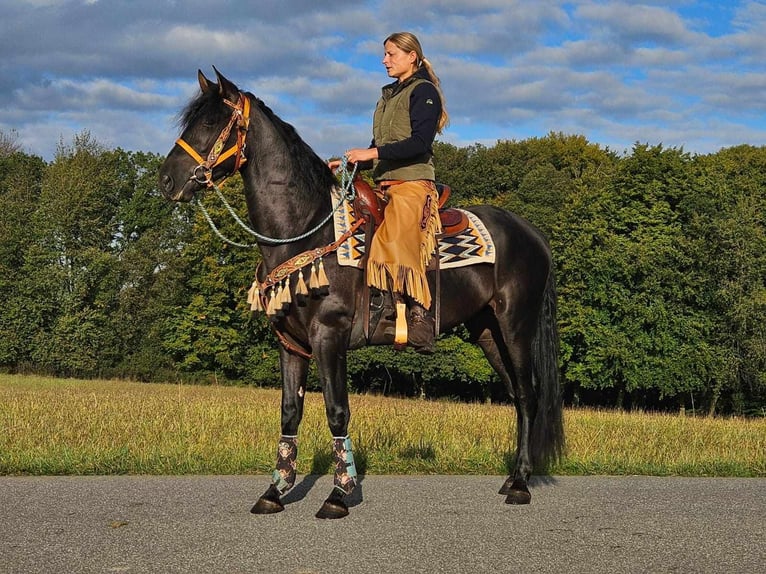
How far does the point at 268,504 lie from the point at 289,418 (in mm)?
782

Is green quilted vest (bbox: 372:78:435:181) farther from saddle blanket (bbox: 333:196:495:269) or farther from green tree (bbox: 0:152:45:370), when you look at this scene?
green tree (bbox: 0:152:45:370)

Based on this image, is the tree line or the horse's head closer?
the horse's head

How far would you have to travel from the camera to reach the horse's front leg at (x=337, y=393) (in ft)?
21.8

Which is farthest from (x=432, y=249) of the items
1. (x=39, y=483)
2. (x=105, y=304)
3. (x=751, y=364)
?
(x=105, y=304)

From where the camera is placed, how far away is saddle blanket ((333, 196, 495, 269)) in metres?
6.93

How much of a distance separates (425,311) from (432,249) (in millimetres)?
556

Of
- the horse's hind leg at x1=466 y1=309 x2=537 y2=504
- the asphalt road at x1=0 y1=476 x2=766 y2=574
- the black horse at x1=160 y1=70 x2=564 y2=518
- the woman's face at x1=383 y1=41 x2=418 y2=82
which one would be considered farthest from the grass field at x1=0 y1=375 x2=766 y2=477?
the woman's face at x1=383 y1=41 x2=418 y2=82

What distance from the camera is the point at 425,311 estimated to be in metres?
7.28

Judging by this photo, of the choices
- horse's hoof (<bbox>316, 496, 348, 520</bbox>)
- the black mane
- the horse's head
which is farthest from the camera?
the black mane

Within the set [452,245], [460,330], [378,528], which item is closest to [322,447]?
[452,245]

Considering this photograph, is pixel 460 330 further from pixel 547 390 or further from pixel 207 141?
pixel 207 141

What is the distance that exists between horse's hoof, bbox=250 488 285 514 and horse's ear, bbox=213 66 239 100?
317 centimetres

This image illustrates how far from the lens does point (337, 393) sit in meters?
6.72

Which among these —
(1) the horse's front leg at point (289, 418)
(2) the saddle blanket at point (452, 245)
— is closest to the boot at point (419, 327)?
(2) the saddle blanket at point (452, 245)
